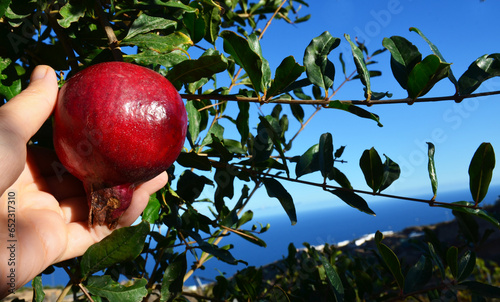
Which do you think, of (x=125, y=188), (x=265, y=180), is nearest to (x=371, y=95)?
(x=265, y=180)

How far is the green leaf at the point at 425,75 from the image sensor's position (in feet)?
2.50

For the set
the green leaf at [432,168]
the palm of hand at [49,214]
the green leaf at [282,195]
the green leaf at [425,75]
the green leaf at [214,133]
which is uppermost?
the green leaf at [425,75]

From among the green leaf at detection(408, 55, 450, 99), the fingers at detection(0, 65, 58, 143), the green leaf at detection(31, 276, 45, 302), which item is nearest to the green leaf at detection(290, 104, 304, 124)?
the green leaf at detection(408, 55, 450, 99)

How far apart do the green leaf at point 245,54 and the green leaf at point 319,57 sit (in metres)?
0.15

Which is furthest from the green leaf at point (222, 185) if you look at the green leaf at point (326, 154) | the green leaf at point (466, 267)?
the green leaf at point (466, 267)

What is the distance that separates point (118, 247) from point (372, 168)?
2.26 feet

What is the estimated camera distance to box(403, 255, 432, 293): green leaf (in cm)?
111

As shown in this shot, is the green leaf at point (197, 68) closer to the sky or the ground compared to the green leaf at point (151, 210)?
closer to the sky

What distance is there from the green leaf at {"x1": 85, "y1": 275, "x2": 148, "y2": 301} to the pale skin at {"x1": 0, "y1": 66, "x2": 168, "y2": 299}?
90 millimetres

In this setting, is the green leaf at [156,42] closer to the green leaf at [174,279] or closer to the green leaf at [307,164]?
the green leaf at [307,164]

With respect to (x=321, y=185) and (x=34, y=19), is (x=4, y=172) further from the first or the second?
(x=321, y=185)

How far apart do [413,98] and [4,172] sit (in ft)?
3.05

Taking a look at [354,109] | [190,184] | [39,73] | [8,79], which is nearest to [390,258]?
[354,109]

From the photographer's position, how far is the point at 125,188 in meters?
0.79
